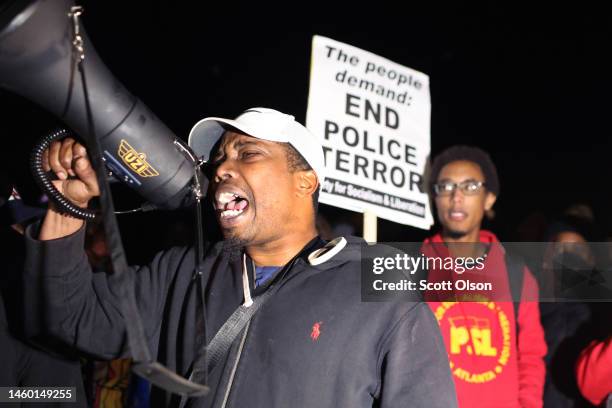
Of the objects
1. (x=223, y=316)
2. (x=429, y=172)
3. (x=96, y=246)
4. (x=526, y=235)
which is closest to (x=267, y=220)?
(x=223, y=316)

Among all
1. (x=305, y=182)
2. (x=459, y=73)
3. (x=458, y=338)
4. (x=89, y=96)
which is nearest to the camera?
(x=89, y=96)

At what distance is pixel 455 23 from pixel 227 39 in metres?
2.43

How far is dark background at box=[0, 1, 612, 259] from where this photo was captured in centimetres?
723

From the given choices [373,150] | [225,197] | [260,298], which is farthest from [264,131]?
[373,150]

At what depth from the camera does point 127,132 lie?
194cm

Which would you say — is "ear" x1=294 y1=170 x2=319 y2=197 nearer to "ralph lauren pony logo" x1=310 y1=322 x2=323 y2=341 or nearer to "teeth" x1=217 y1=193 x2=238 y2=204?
"teeth" x1=217 y1=193 x2=238 y2=204

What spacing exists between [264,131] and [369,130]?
1.32 metres

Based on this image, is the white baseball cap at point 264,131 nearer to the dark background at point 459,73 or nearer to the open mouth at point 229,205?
the open mouth at point 229,205

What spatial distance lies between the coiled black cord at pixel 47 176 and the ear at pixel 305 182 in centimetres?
70

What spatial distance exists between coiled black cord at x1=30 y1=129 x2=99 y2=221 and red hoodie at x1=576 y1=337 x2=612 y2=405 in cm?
228

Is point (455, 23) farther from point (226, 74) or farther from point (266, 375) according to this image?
point (266, 375)

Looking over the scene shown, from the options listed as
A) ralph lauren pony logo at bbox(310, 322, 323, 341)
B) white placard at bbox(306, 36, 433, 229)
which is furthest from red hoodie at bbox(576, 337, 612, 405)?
ralph lauren pony logo at bbox(310, 322, 323, 341)

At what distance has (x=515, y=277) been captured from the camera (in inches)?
130

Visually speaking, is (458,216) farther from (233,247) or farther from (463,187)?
(233,247)
